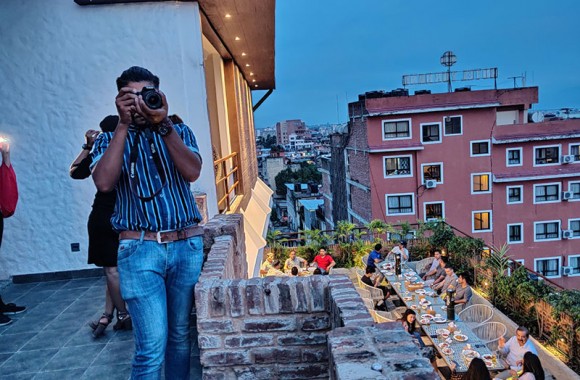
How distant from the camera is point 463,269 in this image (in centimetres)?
973

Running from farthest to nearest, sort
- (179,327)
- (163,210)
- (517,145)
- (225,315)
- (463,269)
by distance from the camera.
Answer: (517,145) < (463,269) < (225,315) < (179,327) < (163,210)

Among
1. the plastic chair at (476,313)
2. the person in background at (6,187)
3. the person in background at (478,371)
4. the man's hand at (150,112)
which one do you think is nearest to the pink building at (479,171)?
the plastic chair at (476,313)

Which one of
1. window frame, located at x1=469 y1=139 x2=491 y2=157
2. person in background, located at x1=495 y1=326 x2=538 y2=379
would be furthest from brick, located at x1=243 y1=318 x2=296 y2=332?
window frame, located at x1=469 y1=139 x2=491 y2=157

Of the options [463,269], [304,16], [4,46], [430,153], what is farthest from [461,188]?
[304,16]

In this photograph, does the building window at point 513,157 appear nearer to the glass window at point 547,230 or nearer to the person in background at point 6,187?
the glass window at point 547,230

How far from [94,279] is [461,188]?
18.3 meters

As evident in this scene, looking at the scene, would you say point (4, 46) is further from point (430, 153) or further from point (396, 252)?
point (430, 153)

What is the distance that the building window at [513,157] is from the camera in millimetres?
19781

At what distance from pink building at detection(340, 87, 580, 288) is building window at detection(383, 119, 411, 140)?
5 cm

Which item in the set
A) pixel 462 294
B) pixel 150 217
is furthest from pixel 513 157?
pixel 150 217

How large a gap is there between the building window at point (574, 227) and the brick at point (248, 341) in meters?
22.7

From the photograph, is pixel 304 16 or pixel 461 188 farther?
pixel 304 16

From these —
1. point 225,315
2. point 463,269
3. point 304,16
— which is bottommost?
point 463,269

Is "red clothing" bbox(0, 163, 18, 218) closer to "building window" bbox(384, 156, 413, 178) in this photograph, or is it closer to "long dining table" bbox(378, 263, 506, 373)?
"long dining table" bbox(378, 263, 506, 373)
